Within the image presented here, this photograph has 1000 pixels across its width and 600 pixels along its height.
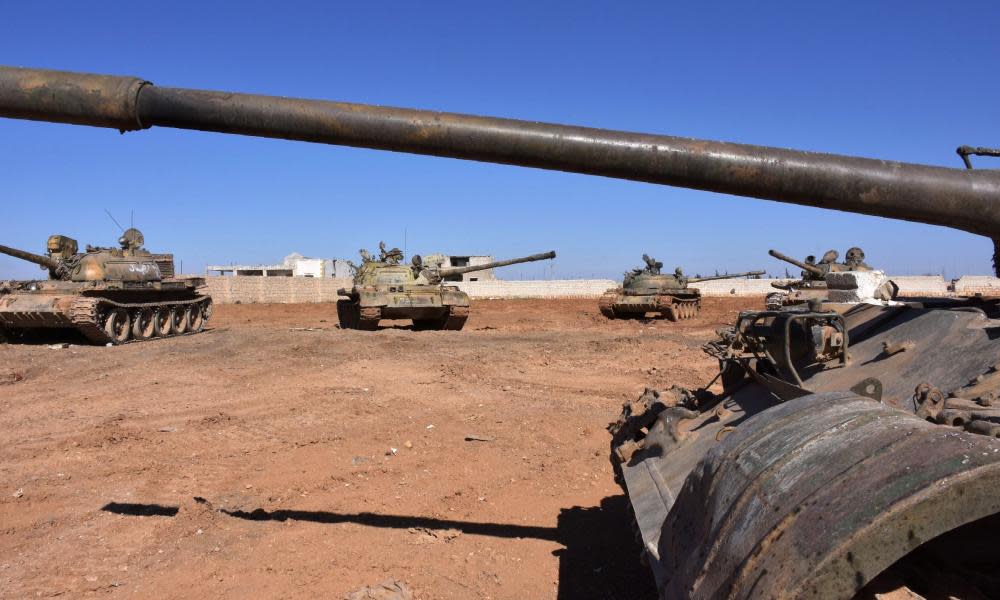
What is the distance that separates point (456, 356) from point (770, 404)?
10845 millimetres

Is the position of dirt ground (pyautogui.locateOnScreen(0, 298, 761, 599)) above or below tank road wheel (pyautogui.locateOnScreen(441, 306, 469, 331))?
below

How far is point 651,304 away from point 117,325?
49.9 feet

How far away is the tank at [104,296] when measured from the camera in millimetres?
16031

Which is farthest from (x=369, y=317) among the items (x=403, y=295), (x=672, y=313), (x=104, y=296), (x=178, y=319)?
(x=672, y=313)

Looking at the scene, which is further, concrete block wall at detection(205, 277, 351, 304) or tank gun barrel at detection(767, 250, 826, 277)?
concrete block wall at detection(205, 277, 351, 304)

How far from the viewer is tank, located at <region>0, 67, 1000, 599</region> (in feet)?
5.19

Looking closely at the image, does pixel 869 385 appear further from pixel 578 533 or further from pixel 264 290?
pixel 264 290

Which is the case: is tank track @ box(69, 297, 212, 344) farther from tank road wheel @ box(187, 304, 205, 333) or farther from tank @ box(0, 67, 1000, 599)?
tank @ box(0, 67, 1000, 599)

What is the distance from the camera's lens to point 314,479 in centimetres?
622

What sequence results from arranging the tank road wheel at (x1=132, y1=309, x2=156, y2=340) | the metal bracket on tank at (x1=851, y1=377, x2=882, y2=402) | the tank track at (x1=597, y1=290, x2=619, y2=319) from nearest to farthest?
the metal bracket on tank at (x1=851, y1=377, x2=882, y2=402) < the tank road wheel at (x1=132, y1=309, x2=156, y2=340) < the tank track at (x1=597, y1=290, x2=619, y2=319)

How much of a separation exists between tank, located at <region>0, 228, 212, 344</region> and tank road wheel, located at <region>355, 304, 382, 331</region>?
5.16 meters

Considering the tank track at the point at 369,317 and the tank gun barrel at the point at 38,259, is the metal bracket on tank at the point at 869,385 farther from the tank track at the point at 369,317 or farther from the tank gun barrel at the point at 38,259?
the tank gun barrel at the point at 38,259

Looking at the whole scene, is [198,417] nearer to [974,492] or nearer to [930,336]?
[930,336]

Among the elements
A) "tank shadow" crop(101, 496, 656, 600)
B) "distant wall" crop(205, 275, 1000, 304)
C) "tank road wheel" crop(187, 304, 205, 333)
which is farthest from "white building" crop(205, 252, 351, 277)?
"tank shadow" crop(101, 496, 656, 600)
